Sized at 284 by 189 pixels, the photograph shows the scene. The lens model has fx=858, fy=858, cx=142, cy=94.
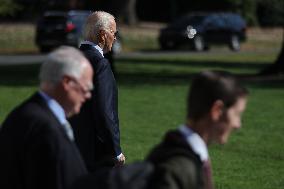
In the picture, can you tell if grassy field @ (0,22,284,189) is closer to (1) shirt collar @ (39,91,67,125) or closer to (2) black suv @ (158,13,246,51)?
(2) black suv @ (158,13,246,51)

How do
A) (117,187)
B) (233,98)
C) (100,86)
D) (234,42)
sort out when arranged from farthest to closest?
(234,42) → (100,86) → (233,98) → (117,187)

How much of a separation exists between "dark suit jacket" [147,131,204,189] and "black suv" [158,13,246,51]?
130 feet

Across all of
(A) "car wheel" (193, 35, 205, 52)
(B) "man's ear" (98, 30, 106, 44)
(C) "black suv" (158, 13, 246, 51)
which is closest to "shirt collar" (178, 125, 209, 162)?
(B) "man's ear" (98, 30, 106, 44)

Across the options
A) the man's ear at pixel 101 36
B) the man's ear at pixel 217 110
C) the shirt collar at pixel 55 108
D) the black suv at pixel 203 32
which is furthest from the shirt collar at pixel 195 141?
the black suv at pixel 203 32

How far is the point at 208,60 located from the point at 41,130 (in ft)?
104

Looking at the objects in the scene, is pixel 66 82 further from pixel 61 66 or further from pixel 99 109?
pixel 99 109

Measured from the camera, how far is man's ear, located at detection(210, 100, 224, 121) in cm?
A: 376

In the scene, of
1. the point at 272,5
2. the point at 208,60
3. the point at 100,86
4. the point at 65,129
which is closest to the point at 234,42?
the point at 208,60

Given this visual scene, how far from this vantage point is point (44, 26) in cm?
3941

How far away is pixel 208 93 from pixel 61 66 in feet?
2.64

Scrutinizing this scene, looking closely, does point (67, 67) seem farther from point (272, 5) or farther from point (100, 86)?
point (272, 5)

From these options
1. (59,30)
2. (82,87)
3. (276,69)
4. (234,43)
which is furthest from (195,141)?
(234,43)

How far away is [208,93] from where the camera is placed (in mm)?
3756

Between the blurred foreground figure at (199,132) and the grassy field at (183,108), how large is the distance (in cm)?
611
